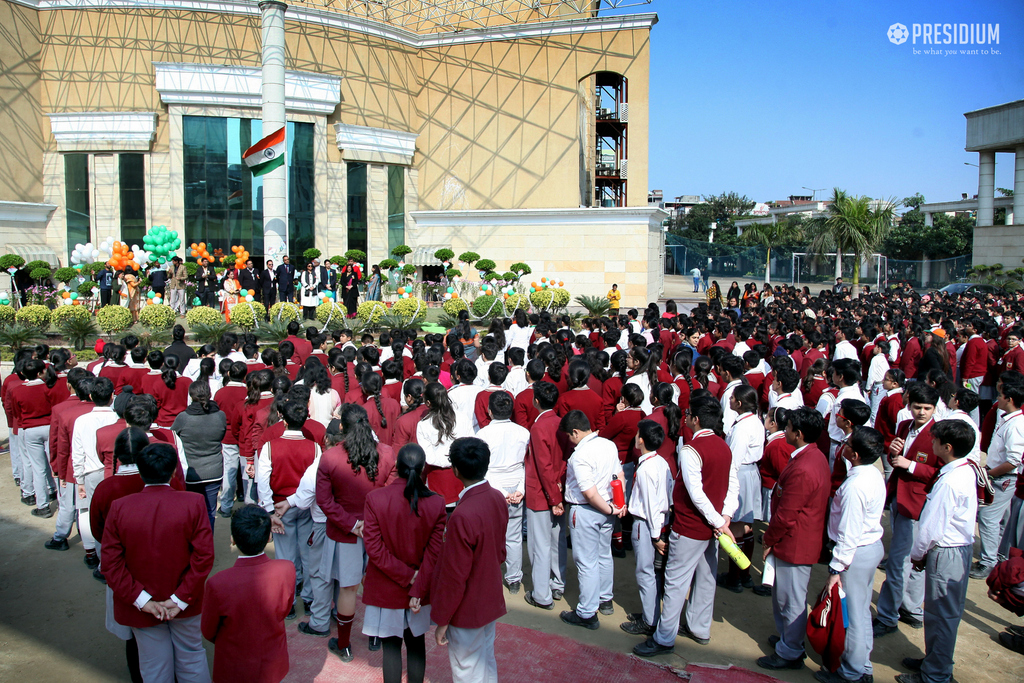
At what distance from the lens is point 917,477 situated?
4.82 metres

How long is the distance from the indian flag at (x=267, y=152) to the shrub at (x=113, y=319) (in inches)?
262

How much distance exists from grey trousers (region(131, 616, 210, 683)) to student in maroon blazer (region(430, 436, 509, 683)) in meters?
1.33

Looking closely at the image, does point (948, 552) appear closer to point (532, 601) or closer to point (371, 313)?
point (532, 601)

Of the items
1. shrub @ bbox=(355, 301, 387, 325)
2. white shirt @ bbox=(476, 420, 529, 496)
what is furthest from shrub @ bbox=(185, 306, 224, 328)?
white shirt @ bbox=(476, 420, 529, 496)

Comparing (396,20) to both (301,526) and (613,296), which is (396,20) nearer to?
(613,296)

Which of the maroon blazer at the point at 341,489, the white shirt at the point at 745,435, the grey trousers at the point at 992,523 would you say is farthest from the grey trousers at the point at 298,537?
the grey trousers at the point at 992,523

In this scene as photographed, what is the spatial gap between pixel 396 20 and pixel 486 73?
18.3ft

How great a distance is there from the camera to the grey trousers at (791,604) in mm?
4465

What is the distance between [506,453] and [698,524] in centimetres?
143

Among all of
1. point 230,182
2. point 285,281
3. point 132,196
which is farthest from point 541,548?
point 132,196

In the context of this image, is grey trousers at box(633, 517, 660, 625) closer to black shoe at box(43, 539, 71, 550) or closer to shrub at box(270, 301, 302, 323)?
black shoe at box(43, 539, 71, 550)

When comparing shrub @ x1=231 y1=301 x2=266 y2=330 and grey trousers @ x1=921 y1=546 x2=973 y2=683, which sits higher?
shrub @ x1=231 y1=301 x2=266 y2=330

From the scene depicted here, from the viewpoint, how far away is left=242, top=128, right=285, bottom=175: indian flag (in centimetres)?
1886

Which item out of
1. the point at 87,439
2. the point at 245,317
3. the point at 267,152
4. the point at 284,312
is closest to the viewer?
the point at 87,439
